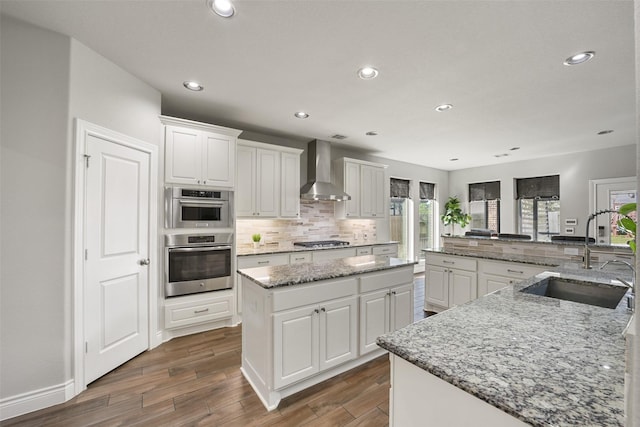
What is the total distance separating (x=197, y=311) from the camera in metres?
3.16

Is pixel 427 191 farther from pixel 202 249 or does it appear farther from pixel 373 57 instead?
pixel 202 249

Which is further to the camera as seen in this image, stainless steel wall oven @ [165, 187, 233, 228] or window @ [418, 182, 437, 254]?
window @ [418, 182, 437, 254]

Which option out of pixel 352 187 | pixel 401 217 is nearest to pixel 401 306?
pixel 352 187

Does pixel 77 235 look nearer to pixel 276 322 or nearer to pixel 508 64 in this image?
pixel 276 322

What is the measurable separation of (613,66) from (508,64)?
0.92m

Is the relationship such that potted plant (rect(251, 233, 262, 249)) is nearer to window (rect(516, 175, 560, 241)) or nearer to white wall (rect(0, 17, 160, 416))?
white wall (rect(0, 17, 160, 416))

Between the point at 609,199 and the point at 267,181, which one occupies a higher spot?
the point at 267,181

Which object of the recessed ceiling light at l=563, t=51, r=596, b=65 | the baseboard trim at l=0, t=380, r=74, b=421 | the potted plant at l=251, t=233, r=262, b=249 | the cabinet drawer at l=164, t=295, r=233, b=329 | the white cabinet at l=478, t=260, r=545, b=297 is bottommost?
the baseboard trim at l=0, t=380, r=74, b=421

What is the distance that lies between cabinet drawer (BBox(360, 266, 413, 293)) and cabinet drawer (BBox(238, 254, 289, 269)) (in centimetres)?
173

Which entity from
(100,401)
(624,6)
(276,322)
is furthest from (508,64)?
(100,401)

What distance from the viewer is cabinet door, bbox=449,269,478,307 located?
337 centimetres

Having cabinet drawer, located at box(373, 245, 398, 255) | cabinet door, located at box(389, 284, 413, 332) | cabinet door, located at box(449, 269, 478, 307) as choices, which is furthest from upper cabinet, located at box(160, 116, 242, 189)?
cabinet door, located at box(449, 269, 478, 307)

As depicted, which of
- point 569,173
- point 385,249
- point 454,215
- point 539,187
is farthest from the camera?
point 454,215

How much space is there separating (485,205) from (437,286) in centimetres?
437
